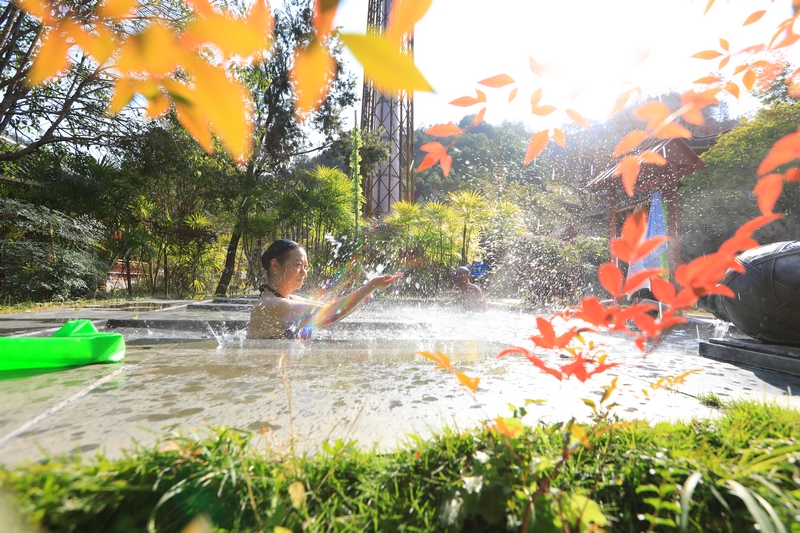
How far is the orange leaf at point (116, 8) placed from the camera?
560 millimetres

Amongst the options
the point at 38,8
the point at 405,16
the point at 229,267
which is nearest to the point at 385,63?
Answer: the point at 405,16

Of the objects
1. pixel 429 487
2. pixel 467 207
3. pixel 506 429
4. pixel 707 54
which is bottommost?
pixel 429 487

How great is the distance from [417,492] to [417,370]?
1.24 m

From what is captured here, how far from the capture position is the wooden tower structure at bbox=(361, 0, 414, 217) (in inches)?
717

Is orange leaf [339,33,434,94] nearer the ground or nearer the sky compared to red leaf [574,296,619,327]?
nearer the sky

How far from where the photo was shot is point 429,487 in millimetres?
935

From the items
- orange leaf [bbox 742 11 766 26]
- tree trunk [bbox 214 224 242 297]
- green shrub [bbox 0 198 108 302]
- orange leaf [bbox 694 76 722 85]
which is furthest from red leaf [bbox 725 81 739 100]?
tree trunk [bbox 214 224 242 297]

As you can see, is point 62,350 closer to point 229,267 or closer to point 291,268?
point 291,268

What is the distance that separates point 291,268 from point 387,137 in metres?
16.6

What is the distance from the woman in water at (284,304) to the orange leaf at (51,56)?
2.61 metres

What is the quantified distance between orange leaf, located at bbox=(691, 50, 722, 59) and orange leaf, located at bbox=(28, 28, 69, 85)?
186 centimetres

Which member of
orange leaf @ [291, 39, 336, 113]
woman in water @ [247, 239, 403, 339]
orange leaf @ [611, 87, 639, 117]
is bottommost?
woman in water @ [247, 239, 403, 339]

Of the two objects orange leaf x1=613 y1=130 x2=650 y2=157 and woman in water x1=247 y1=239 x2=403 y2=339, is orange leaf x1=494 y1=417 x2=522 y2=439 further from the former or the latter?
woman in water x1=247 y1=239 x2=403 y2=339

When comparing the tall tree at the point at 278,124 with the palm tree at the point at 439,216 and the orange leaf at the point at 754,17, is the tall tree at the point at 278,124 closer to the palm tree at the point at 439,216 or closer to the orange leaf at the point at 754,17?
the palm tree at the point at 439,216
